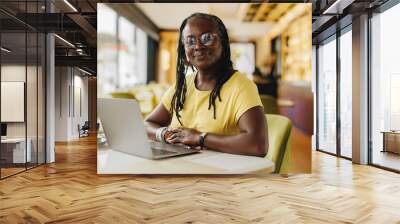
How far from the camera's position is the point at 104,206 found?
13.1 feet

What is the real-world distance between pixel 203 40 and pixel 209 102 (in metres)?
0.85

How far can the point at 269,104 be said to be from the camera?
5379 mm

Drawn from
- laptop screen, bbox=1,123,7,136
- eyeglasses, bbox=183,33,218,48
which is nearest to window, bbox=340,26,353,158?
eyeglasses, bbox=183,33,218,48

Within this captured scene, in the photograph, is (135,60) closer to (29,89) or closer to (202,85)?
(202,85)

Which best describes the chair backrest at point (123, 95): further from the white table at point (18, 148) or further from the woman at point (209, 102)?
the white table at point (18, 148)

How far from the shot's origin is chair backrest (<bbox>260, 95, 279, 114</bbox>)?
17.5 ft

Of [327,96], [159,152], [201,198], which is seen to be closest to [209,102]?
[159,152]

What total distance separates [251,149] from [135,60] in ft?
6.72

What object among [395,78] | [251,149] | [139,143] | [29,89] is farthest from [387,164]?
[29,89]

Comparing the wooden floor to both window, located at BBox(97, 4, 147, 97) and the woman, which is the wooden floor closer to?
the woman

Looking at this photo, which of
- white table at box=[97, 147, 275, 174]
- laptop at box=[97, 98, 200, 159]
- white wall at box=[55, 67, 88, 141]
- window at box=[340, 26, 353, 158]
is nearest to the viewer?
laptop at box=[97, 98, 200, 159]

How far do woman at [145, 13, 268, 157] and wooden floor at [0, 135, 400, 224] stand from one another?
62cm

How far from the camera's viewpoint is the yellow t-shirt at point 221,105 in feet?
16.8

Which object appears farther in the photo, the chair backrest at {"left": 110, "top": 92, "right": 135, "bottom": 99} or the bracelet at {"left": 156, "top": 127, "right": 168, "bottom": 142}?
the chair backrest at {"left": 110, "top": 92, "right": 135, "bottom": 99}
